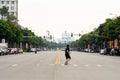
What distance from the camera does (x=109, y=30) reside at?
11400cm

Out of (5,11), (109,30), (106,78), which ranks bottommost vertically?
(106,78)

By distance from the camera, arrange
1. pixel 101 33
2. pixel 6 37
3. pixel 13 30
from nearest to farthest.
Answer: pixel 6 37 → pixel 13 30 → pixel 101 33

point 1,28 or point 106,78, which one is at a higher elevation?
point 1,28

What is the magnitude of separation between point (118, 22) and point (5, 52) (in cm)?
3020

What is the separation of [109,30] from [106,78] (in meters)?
92.2

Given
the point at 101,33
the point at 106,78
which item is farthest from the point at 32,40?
the point at 106,78

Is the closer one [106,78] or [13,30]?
[106,78]

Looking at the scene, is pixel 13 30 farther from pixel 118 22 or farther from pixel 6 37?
pixel 118 22

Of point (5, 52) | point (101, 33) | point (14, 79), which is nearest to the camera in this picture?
point (14, 79)

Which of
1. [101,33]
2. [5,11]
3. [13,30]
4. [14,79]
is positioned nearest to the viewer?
[14,79]

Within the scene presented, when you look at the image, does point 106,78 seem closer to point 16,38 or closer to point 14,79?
point 14,79

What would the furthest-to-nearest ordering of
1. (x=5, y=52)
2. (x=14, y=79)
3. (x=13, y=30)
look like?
1. (x=13, y=30)
2. (x=5, y=52)
3. (x=14, y=79)

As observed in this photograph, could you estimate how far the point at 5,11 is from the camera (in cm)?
17912

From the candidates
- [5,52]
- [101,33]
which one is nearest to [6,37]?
[5,52]
